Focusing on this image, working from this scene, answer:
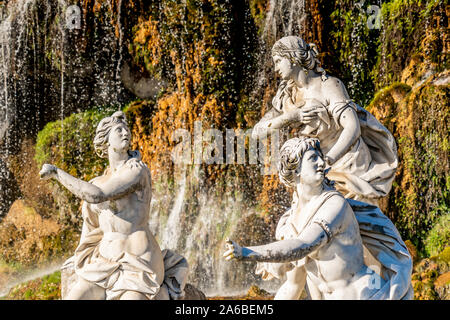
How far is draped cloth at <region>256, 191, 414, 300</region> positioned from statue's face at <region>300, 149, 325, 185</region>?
0.09 meters

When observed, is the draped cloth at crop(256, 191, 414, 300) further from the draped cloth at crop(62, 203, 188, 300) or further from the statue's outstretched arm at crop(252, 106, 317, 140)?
the statue's outstretched arm at crop(252, 106, 317, 140)

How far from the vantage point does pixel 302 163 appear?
410cm

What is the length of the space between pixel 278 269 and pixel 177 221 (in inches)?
273

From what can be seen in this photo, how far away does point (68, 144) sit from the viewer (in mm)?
12289

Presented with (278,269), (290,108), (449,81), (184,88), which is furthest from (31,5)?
(278,269)

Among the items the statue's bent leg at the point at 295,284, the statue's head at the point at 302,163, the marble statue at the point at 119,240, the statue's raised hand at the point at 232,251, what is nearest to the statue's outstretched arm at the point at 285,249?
the statue's raised hand at the point at 232,251

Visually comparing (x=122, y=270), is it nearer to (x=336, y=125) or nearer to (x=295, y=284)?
(x=295, y=284)

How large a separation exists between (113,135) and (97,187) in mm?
460

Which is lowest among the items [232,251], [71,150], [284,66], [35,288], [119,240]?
[35,288]

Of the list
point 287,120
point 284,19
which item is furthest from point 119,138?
point 284,19

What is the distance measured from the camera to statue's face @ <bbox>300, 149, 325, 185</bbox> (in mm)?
4070

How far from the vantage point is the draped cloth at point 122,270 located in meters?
4.76

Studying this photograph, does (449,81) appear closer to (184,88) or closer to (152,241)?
(184,88)

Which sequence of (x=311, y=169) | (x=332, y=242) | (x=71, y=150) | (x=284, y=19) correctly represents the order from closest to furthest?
(x=332, y=242) < (x=311, y=169) < (x=284, y=19) < (x=71, y=150)
